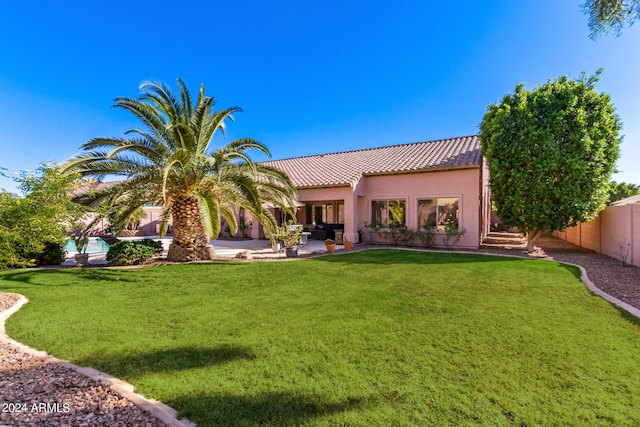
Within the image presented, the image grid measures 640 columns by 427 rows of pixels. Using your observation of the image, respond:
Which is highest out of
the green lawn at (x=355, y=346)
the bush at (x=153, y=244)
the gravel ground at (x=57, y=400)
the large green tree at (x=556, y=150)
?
the large green tree at (x=556, y=150)

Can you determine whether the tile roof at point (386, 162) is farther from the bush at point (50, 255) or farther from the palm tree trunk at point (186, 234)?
the bush at point (50, 255)

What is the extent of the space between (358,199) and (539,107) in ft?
39.4

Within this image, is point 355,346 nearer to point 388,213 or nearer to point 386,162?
point 388,213

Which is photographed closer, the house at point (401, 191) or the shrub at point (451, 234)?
the shrub at point (451, 234)

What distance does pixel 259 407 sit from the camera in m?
3.48

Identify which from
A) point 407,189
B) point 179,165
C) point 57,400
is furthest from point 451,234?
point 57,400

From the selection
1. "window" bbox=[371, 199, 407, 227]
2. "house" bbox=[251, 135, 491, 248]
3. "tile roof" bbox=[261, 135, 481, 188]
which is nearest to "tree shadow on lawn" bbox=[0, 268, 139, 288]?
"house" bbox=[251, 135, 491, 248]

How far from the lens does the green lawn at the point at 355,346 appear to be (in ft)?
11.5

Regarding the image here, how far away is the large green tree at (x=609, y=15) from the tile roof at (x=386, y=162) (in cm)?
1031

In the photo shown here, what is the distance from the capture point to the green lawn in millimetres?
3514

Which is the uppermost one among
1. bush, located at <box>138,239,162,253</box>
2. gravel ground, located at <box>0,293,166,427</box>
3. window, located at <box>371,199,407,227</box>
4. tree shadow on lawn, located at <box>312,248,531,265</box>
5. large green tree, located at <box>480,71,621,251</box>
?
large green tree, located at <box>480,71,621,251</box>

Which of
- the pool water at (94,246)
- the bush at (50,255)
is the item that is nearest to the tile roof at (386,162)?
the bush at (50,255)

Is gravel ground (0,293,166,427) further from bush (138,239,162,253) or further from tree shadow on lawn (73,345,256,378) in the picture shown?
bush (138,239,162,253)

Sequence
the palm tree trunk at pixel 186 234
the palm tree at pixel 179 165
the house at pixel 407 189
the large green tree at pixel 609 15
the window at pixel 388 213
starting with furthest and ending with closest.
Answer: the window at pixel 388 213 → the house at pixel 407 189 → the palm tree trunk at pixel 186 234 → the palm tree at pixel 179 165 → the large green tree at pixel 609 15
